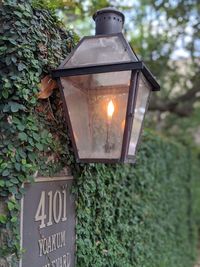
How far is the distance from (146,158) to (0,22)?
3.08m

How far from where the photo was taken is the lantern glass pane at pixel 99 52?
6.73ft

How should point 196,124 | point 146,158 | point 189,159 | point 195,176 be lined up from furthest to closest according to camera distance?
1. point 196,124
2. point 195,176
3. point 189,159
4. point 146,158

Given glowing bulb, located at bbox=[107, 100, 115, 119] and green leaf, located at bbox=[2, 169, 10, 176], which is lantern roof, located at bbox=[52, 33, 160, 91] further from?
green leaf, located at bbox=[2, 169, 10, 176]

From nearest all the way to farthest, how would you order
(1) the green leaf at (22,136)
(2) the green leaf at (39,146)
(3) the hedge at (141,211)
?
1. (1) the green leaf at (22,136)
2. (2) the green leaf at (39,146)
3. (3) the hedge at (141,211)

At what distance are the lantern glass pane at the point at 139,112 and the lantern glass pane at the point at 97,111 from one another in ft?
0.48

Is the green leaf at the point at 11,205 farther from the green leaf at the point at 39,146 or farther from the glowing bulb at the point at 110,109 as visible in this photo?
the glowing bulb at the point at 110,109

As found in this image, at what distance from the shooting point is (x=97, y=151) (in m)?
2.25

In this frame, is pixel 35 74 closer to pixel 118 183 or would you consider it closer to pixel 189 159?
pixel 118 183

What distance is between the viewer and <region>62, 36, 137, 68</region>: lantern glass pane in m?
2.05

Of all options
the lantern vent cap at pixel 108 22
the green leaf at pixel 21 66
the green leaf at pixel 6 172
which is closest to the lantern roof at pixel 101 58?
the lantern vent cap at pixel 108 22

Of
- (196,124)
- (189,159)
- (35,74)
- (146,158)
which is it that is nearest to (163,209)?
(146,158)

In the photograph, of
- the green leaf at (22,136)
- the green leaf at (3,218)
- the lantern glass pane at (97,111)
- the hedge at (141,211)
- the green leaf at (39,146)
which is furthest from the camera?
the hedge at (141,211)

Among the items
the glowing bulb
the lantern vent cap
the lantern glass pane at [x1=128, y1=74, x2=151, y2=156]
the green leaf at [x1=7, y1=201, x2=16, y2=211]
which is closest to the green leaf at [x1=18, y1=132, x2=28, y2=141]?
the green leaf at [x1=7, y1=201, x2=16, y2=211]

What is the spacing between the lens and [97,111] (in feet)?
7.38
